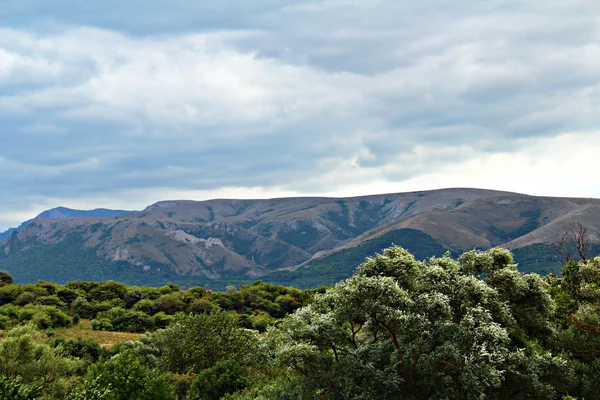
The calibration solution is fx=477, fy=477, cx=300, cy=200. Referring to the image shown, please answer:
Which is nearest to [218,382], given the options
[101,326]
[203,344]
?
[203,344]

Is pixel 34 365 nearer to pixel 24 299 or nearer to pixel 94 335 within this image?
pixel 94 335

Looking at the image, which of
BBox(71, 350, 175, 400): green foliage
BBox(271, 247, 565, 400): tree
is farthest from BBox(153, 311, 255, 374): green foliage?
BBox(271, 247, 565, 400): tree

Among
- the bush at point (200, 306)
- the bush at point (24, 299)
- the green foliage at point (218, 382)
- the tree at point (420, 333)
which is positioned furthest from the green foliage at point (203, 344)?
the bush at point (24, 299)

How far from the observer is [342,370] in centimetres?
2756

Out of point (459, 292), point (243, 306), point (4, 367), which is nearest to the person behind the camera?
point (459, 292)

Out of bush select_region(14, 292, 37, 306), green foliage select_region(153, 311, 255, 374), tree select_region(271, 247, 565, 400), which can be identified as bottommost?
green foliage select_region(153, 311, 255, 374)

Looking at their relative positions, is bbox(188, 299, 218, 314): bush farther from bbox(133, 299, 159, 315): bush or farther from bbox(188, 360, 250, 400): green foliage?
bbox(188, 360, 250, 400): green foliage

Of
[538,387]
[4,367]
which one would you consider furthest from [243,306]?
[538,387]

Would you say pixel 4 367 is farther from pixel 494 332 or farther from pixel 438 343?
pixel 494 332

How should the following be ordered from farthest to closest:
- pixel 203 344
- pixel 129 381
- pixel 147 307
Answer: pixel 147 307 → pixel 203 344 → pixel 129 381

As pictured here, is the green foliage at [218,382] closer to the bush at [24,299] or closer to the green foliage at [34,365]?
the green foliage at [34,365]

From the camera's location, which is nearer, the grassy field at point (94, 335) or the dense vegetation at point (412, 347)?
the dense vegetation at point (412, 347)

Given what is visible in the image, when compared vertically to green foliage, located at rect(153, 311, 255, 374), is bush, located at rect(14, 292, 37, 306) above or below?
above

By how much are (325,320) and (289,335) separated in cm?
257
